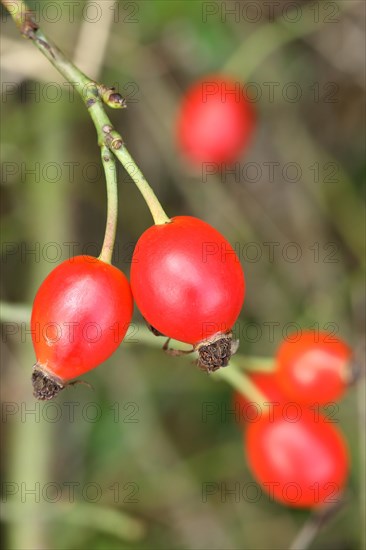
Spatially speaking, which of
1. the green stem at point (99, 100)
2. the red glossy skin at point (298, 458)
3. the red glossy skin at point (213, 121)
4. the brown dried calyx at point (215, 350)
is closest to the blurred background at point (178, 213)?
the red glossy skin at point (213, 121)

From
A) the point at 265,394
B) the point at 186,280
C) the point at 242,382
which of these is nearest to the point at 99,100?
the point at 186,280

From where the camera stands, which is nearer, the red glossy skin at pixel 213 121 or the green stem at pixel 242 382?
the green stem at pixel 242 382

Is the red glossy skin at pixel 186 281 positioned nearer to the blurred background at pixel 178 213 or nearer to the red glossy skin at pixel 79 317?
the red glossy skin at pixel 79 317

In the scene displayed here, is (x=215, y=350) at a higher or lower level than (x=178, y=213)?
lower

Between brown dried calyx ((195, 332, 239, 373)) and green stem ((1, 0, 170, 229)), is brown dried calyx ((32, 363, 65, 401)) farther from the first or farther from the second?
green stem ((1, 0, 170, 229))

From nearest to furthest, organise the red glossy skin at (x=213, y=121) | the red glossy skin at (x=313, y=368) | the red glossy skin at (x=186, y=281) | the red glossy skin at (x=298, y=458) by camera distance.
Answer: the red glossy skin at (x=186, y=281) → the red glossy skin at (x=313, y=368) → the red glossy skin at (x=298, y=458) → the red glossy skin at (x=213, y=121)

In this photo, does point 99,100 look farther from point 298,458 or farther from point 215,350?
point 298,458
